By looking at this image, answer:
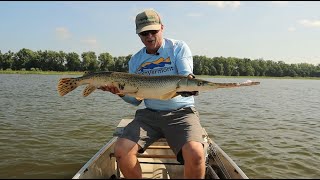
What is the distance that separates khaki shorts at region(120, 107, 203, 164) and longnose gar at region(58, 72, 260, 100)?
433 millimetres

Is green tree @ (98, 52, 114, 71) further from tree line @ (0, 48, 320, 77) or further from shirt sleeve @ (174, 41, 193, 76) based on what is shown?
shirt sleeve @ (174, 41, 193, 76)

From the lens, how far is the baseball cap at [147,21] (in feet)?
17.5

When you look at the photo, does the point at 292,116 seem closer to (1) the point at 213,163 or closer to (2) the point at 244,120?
(2) the point at 244,120

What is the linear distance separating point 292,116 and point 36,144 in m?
13.6

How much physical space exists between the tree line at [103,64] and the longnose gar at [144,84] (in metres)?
96.5

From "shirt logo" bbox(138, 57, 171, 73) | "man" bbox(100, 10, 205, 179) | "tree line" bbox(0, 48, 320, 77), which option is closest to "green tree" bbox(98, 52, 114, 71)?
"tree line" bbox(0, 48, 320, 77)

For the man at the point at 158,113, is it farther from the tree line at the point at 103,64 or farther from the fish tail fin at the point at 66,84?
the tree line at the point at 103,64

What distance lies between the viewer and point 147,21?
5.33 meters

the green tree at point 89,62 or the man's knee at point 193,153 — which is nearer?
the man's knee at point 193,153

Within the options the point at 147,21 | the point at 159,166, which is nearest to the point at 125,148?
the point at 147,21

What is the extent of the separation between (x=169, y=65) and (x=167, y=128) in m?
1.00

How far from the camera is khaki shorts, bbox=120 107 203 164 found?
494 centimetres

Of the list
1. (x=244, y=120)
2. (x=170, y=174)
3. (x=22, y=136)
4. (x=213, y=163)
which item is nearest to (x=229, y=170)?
(x=213, y=163)

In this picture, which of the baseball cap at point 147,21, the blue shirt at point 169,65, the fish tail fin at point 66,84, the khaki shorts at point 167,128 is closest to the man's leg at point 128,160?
the khaki shorts at point 167,128
